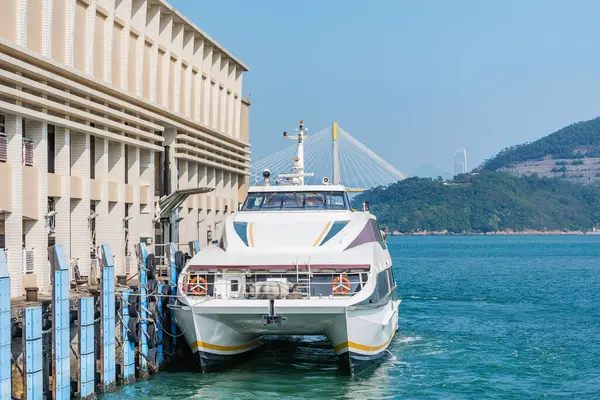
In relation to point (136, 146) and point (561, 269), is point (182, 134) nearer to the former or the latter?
point (136, 146)

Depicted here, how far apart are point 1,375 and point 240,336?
9.27m

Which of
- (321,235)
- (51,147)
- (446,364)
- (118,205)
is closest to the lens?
(321,235)

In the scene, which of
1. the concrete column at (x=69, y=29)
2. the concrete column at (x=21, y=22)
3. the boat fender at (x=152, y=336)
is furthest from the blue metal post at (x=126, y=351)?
the concrete column at (x=69, y=29)

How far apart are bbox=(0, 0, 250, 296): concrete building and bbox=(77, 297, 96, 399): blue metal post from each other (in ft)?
20.6

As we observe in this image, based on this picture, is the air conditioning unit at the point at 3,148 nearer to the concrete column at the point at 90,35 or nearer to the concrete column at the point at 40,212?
the concrete column at the point at 40,212

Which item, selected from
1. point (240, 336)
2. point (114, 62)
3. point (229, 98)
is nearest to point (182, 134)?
point (114, 62)

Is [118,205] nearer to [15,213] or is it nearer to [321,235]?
[15,213]

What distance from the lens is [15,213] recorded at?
26.8 metres

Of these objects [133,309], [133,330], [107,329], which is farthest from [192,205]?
[107,329]

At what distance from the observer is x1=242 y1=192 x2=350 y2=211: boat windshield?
29094 mm

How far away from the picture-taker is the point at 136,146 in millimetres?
36938

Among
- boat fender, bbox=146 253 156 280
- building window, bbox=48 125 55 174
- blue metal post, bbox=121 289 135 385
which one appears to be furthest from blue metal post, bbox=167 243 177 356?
building window, bbox=48 125 55 174

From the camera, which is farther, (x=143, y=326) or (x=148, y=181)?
(x=148, y=181)

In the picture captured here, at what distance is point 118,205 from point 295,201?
28.7 ft
